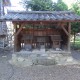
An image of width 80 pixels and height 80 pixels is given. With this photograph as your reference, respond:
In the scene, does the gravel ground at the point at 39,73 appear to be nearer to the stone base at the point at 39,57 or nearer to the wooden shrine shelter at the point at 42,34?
the stone base at the point at 39,57

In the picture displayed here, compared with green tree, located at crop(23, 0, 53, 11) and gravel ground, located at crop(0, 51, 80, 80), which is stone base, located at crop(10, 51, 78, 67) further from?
green tree, located at crop(23, 0, 53, 11)

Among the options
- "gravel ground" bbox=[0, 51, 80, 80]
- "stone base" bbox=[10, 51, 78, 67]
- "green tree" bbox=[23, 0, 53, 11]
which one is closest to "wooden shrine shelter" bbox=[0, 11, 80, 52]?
"stone base" bbox=[10, 51, 78, 67]

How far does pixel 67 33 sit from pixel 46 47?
1604 mm

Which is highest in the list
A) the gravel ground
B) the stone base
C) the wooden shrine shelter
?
the wooden shrine shelter

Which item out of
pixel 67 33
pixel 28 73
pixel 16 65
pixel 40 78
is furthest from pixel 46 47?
pixel 40 78

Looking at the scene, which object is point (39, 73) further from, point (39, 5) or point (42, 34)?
point (39, 5)

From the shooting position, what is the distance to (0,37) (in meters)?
13.6

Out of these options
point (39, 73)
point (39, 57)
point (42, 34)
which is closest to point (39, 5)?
point (42, 34)

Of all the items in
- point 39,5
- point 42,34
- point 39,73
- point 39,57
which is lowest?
point 39,73

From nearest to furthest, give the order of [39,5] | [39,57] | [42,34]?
[39,57]
[42,34]
[39,5]

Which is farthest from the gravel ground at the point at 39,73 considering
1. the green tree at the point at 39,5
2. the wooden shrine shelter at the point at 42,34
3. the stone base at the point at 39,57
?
the green tree at the point at 39,5

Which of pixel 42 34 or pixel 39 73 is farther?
pixel 42 34

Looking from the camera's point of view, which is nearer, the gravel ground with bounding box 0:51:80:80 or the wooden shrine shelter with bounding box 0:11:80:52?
the gravel ground with bounding box 0:51:80:80

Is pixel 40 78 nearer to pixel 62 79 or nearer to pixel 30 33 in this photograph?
pixel 62 79
